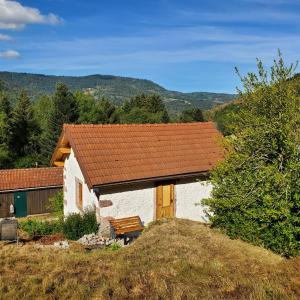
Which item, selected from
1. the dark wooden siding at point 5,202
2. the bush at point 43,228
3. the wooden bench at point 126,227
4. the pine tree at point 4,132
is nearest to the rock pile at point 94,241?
the wooden bench at point 126,227

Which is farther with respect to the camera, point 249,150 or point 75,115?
point 75,115

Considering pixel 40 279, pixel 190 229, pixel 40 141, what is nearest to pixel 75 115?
pixel 40 141

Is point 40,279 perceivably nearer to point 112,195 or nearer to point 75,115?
point 112,195

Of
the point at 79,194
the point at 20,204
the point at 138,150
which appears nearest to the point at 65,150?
the point at 79,194

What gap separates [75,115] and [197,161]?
1427 inches

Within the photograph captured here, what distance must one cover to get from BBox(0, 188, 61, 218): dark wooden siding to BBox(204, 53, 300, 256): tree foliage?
1546 cm

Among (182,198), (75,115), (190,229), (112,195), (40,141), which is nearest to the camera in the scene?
(190,229)

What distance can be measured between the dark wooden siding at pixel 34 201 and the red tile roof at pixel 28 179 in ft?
1.75

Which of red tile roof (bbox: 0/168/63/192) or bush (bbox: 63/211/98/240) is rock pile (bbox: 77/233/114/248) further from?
red tile roof (bbox: 0/168/63/192)

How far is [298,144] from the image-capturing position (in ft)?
33.8

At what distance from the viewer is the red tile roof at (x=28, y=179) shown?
23.7 metres

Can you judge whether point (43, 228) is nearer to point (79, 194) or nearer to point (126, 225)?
point (79, 194)

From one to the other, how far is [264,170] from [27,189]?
58.4 ft

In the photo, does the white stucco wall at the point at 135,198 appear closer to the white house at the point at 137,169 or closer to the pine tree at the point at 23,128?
the white house at the point at 137,169
